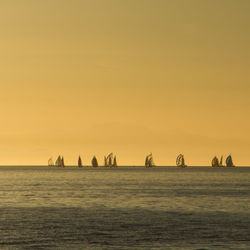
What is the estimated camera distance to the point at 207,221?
81.2 metres

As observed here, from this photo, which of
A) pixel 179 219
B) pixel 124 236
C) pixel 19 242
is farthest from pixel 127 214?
pixel 19 242

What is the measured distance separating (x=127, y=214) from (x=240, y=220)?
17287 mm

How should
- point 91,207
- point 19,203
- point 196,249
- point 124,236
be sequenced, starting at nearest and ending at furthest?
point 196,249 < point 124,236 < point 91,207 < point 19,203

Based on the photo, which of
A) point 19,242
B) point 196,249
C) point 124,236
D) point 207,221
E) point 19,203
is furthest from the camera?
point 19,203

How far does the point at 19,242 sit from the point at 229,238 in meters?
21.5

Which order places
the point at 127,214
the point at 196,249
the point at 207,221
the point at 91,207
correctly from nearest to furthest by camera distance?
1. the point at 196,249
2. the point at 207,221
3. the point at 127,214
4. the point at 91,207

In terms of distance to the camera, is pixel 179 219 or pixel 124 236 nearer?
pixel 124 236

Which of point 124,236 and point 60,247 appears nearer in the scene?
point 60,247

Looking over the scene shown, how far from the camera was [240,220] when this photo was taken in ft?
271

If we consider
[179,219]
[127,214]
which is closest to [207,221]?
[179,219]

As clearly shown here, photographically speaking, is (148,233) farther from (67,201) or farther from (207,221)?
(67,201)

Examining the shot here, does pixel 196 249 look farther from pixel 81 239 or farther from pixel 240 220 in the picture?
pixel 240 220

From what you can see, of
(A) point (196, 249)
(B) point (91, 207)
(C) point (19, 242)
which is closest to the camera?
(A) point (196, 249)

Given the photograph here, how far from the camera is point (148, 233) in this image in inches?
2709
